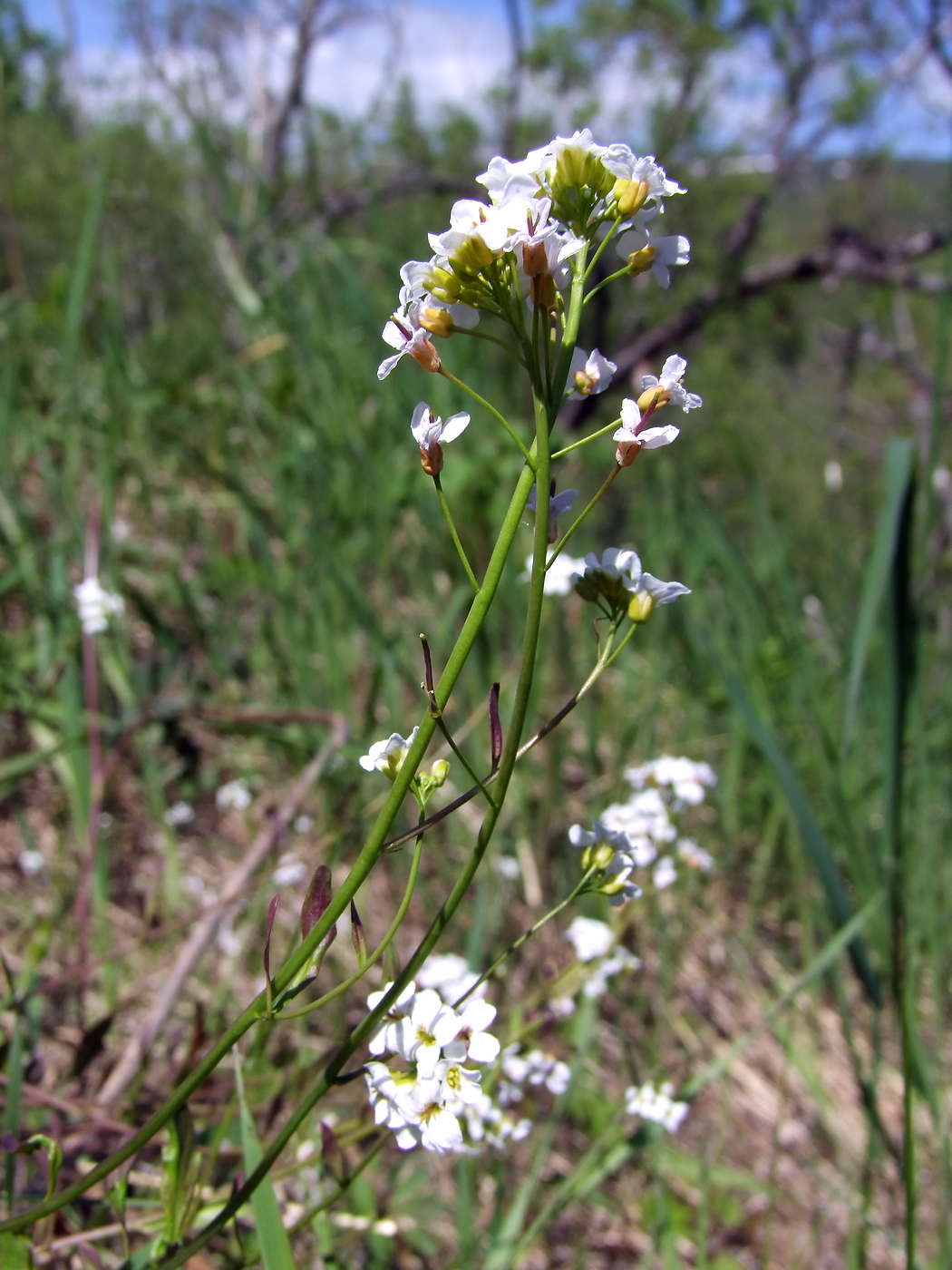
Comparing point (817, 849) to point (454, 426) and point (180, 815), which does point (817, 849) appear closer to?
point (454, 426)

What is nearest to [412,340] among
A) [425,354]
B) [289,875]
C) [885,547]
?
[425,354]

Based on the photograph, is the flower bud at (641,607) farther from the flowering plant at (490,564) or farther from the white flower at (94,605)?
the white flower at (94,605)

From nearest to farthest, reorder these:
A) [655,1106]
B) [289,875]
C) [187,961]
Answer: [655,1106]
[187,961]
[289,875]

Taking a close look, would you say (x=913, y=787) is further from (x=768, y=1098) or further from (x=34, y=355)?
(x=34, y=355)

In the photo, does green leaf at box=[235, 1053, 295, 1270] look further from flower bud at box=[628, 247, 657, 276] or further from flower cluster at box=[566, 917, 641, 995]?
flower bud at box=[628, 247, 657, 276]

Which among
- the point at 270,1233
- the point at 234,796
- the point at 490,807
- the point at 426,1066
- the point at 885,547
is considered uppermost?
the point at 885,547

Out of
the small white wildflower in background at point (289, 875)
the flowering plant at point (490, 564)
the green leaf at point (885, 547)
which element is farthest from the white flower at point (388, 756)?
the small white wildflower in background at point (289, 875)

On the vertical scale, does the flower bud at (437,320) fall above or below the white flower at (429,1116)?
above
